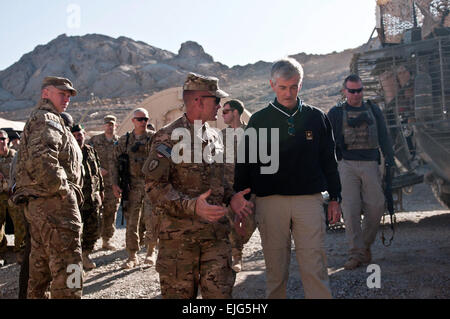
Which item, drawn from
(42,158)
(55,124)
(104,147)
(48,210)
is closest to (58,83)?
(55,124)

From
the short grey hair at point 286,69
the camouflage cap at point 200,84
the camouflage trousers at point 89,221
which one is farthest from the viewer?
the camouflage trousers at point 89,221

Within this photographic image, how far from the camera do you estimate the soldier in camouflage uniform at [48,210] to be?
141 inches

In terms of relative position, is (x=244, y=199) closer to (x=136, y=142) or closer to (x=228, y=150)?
(x=228, y=150)

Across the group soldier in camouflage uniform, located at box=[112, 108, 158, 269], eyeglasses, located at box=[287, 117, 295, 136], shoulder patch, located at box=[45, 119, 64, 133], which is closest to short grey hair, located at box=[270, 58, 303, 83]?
eyeglasses, located at box=[287, 117, 295, 136]

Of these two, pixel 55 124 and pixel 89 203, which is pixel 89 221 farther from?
pixel 55 124

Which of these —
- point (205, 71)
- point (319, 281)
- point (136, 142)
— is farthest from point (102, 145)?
point (205, 71)

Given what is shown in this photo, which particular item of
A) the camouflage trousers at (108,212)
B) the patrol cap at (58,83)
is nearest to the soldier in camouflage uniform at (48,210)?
the patrol cap at (58,83)

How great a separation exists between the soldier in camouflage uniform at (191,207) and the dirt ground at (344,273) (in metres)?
1.50

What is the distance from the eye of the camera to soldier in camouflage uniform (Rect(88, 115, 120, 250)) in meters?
7.94

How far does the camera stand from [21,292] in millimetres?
4137

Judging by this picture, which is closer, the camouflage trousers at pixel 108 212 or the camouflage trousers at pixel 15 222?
the camouflage trousers at pixel 15 222

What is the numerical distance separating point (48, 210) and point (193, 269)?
140 centimetres

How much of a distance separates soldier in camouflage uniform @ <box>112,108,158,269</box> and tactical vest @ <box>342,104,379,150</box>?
→ 269cm

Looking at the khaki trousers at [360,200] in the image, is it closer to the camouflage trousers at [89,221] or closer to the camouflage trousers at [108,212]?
the camouflage trousers at [89,221]
